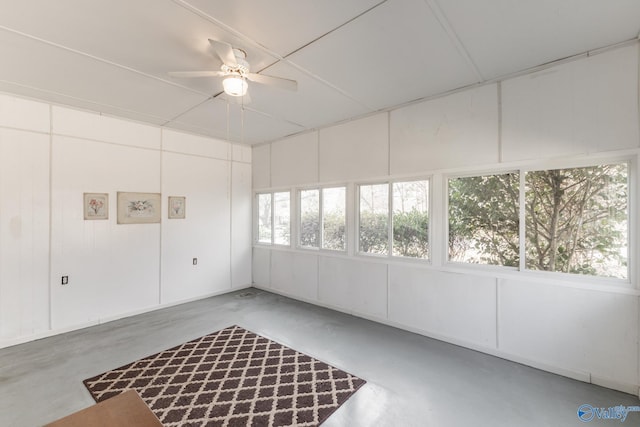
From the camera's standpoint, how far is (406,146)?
3.76 meters

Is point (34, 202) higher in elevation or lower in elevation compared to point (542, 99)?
lower

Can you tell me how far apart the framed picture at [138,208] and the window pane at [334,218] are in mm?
2882

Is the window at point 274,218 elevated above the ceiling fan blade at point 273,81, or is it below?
below

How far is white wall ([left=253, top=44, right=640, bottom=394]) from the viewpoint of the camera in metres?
2.48

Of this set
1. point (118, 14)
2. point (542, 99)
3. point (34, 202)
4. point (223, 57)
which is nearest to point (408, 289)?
point (542, 99)

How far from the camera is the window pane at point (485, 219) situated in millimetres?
3066

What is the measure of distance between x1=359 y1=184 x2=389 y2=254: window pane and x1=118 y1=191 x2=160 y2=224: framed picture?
3.49 m

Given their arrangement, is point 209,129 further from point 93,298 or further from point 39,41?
point 93,298

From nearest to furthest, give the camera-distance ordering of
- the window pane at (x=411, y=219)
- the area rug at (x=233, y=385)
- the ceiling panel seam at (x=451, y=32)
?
the ceiling panel seam at (x=451, y=32) < the area rug at (x=233, y=385) < the window pane at (x=411, y=219)

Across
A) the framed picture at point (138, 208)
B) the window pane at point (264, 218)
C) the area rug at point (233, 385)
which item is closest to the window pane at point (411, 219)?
the area rug at point (233, 385)

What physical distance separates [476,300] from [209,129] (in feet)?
16.0

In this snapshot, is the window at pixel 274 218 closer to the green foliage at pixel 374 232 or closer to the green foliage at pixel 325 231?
the green foliage at pixel 325 231

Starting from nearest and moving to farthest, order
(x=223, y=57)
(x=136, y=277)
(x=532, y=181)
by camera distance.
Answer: (x=223, y=57) < (x=532, y=181) < (x=136, y=277)

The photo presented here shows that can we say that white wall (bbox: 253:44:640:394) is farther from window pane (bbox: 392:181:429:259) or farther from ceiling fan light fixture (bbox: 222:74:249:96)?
ceiling fan light fixture (bbox: 222:74:249:96)
